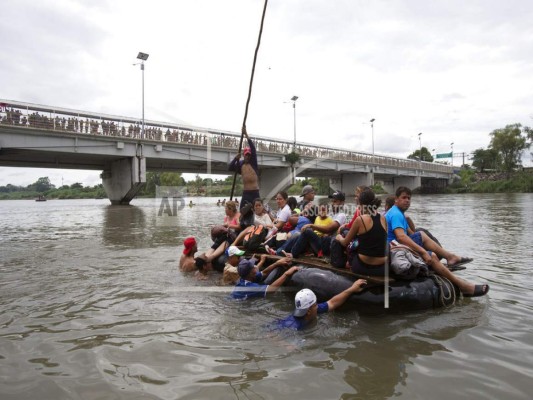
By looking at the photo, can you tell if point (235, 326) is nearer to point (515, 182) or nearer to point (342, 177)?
point (342, 177)

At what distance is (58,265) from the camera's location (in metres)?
Answer: 8.59

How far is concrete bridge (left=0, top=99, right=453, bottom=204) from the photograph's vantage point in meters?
25.1

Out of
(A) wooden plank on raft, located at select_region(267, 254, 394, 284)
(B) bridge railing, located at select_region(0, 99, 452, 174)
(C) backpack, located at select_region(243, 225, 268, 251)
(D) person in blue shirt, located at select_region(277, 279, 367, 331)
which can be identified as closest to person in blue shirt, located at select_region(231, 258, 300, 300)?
(A) wooden plank on raft, located at select_region(267, 254, 394, 284)

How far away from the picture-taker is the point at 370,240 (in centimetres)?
509

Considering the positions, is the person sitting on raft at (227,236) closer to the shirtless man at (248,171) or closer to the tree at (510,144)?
the shirtless man at (248,171)

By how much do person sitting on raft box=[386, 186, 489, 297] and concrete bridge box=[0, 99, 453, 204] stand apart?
26095 mm

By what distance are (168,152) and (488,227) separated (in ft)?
85.4

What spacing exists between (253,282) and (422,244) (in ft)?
9.33

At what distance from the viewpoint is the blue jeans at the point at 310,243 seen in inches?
257

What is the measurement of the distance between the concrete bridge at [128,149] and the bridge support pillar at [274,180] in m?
0.12

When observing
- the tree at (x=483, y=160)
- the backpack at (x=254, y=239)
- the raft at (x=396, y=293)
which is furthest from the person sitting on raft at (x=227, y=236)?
the tree at (x=483, y=160)

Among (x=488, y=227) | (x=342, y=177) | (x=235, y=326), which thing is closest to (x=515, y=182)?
(x=342, y=177)

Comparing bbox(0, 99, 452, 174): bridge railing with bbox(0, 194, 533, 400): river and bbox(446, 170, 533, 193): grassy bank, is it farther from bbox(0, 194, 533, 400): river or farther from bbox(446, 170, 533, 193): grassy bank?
bbox(446, 170, 533, 193): grassy bank

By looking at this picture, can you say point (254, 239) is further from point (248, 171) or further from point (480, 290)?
point (480, 290)
